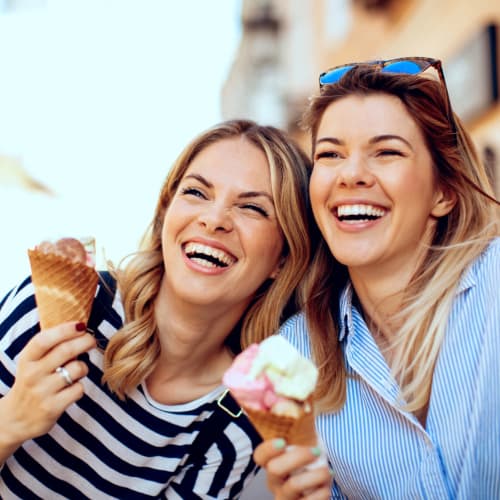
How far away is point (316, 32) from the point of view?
688 inches

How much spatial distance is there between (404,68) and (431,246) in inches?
27.9

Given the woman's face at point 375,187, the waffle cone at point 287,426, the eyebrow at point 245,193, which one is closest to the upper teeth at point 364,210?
the woman's face at point 375,187

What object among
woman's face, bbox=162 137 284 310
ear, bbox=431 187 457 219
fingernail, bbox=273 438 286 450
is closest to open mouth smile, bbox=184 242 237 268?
woman's face, bbox=162 137 284 310

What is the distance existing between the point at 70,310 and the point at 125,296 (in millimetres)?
564

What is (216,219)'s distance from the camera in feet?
9.10

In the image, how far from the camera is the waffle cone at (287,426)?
1868 millimetres

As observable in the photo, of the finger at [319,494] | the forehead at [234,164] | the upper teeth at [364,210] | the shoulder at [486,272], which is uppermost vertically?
the forehead at [234,164]

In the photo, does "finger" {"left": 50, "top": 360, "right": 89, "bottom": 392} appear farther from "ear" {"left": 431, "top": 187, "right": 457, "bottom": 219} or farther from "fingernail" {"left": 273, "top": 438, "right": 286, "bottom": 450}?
"ear" {"left": 431, "top": 187, "right": 457, "bottom": 219}

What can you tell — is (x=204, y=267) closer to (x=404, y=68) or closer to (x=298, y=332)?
(x=298, y=332)

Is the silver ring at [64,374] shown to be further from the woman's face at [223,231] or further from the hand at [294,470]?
the hand at [294,470]

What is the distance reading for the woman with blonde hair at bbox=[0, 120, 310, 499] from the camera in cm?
280

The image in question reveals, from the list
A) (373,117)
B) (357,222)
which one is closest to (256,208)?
(357,222)

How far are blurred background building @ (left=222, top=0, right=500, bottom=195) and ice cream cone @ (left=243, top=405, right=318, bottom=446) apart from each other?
1773 millimetres

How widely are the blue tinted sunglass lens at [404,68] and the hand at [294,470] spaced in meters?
1.52
